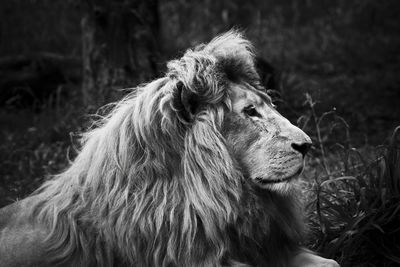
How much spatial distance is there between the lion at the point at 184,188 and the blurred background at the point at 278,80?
24.5 inches

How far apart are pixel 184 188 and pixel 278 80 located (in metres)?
3.50

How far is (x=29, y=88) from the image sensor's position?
21.4 feet

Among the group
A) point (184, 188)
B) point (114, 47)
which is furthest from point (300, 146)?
point (114, 47)

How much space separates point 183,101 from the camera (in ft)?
9.65

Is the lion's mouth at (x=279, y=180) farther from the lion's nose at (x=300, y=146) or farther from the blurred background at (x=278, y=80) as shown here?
the blurred background at (x=278, y=80)

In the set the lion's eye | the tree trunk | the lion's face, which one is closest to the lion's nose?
the lion's face

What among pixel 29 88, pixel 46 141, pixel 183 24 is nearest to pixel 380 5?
pixel 183 24

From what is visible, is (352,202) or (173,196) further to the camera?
(352,202)

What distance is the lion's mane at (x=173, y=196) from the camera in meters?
2.84

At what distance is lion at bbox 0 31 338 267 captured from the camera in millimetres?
2848

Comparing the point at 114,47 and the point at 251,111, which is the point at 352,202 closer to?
the point at 251,111

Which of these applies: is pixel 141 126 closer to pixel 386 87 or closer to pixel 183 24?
pixel 386 87

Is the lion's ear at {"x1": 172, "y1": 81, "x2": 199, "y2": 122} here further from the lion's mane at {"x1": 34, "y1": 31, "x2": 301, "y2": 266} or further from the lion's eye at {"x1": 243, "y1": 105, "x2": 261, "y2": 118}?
the lion's eye at {"x1": 243, "y1": 105, "x2": 261, "y2": 118}

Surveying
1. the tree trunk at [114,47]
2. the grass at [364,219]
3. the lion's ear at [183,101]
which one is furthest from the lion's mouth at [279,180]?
the tree trunk at [114,47]
